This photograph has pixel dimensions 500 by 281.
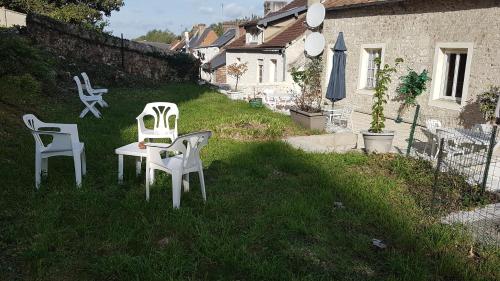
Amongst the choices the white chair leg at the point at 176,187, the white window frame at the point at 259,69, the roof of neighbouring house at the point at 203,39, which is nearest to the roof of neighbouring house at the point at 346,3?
the white window frame at the point at 259,69

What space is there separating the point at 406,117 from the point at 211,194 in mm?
9105

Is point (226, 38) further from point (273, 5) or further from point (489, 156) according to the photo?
point (489, 156)

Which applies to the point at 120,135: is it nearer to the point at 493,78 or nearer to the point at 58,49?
the point at 493,78

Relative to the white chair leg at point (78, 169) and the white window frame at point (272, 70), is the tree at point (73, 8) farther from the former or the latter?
the white chair leg at point (78, 169)

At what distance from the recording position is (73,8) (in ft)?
81.1

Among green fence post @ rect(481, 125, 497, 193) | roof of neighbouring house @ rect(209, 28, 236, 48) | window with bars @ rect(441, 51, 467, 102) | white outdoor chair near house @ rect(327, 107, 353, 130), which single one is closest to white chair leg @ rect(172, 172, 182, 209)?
green fence post @ rect(481, 125, 497, 193)

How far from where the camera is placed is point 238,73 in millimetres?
23016

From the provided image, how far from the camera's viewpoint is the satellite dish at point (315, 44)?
15195 millimetres

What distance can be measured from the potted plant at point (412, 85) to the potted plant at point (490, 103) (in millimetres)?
1904

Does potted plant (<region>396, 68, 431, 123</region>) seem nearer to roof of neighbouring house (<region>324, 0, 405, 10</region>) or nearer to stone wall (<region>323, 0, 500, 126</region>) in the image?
stone wall (<region>323, 0, 500, 126</region>)

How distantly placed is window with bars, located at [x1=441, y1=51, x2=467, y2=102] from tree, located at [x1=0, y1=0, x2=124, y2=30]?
68.1ft

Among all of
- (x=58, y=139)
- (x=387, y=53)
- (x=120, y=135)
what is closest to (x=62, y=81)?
(x=120, y=135)

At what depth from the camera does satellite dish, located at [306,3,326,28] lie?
575 inches

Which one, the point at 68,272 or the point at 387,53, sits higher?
the point at 387,53
